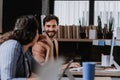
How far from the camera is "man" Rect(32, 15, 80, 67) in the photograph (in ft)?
12.6

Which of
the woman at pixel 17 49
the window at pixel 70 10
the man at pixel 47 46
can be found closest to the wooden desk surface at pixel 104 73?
the man at pixel 47 46

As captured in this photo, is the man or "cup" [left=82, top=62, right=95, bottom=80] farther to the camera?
the man

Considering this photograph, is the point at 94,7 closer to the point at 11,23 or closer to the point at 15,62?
the point at 11,23

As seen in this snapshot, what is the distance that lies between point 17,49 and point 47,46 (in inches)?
70.4

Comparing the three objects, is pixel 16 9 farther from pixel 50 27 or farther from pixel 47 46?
pixel 47 46

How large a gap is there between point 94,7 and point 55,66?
499 cm

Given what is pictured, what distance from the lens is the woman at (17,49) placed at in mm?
2109

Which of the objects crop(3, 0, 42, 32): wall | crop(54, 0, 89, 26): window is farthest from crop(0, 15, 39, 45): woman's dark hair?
crop(54, 0, 89, 26): window

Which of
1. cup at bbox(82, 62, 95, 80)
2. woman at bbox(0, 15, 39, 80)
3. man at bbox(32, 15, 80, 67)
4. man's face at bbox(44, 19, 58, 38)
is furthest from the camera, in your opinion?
man's face at bbox(44, 19, 58, 38)

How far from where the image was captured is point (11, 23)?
520 centimetres

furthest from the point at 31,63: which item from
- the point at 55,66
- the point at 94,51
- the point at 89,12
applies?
the point at 89,12

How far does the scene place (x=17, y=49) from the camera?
221 cm

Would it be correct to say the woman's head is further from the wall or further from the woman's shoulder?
the wall

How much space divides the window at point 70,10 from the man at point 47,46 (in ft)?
7.86
